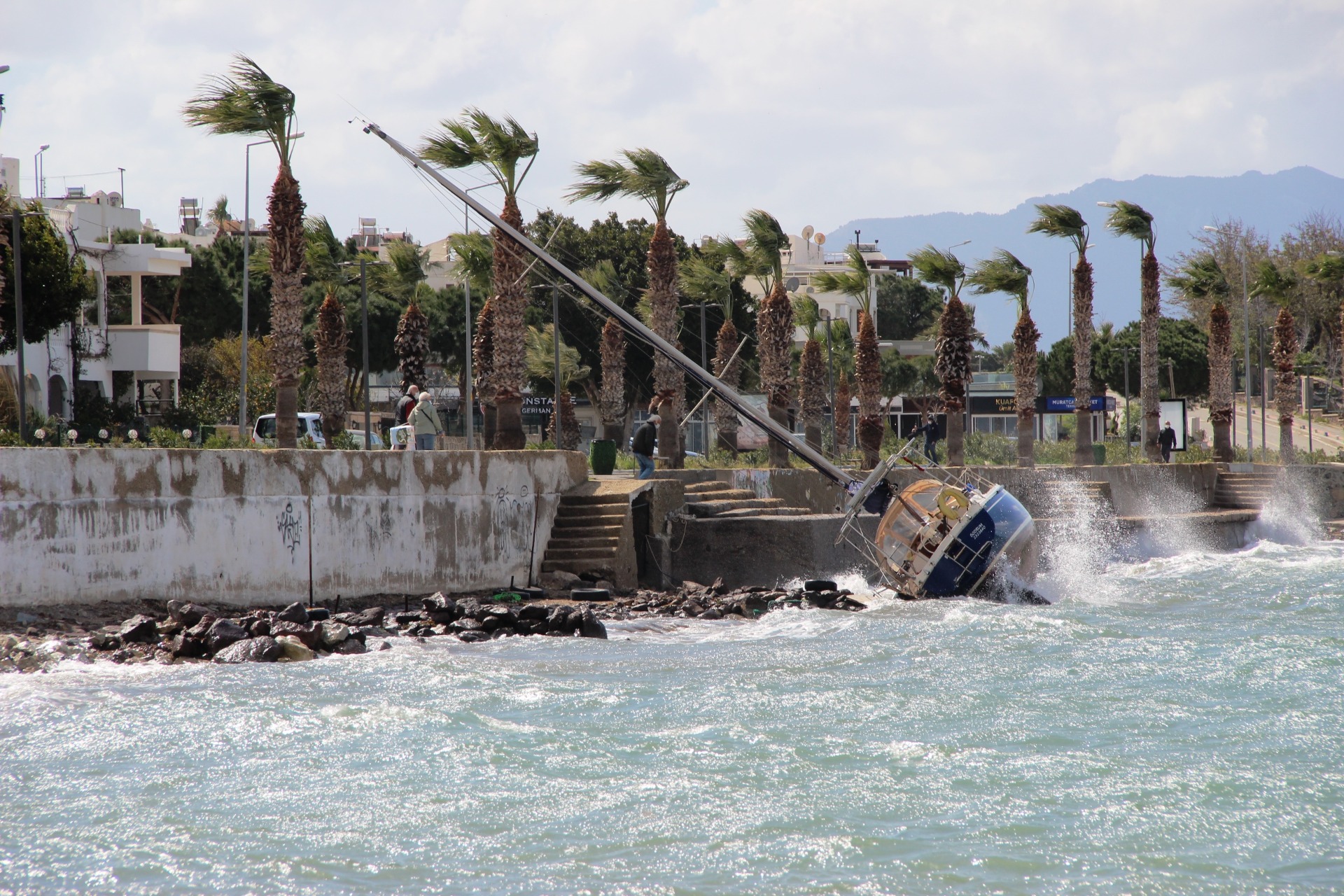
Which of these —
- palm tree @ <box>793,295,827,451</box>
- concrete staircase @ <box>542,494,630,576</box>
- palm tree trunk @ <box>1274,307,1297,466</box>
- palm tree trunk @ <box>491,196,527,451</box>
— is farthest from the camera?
palm tree trunk @ <box>1274,307,1297,466</box>

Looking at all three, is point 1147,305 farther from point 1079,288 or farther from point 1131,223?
point 1079,288

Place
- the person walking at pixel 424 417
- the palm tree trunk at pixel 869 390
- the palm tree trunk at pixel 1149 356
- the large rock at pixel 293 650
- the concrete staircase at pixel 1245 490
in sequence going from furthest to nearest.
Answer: the palm tree trunk at pixel 1149 356
the concrete staircase at pixel 1245 490
the palm tree trunk at pixel 869 390
the person walking at pixel 424 417
the large rock at pixel 293 650

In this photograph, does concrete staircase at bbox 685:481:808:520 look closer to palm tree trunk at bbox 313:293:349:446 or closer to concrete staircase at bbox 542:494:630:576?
concrete staircase at bbox 542:494:630:576

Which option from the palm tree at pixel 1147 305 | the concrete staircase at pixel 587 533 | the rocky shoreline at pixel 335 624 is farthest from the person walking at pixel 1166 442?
the concrete staircase at pixel 587 533

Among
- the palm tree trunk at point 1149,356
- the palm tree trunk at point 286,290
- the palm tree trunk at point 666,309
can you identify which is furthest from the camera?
the palm tree trunk at point 1149,356

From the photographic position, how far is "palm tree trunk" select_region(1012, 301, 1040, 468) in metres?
37.5

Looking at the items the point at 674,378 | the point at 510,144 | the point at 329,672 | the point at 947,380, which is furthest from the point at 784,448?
the point at 329,672

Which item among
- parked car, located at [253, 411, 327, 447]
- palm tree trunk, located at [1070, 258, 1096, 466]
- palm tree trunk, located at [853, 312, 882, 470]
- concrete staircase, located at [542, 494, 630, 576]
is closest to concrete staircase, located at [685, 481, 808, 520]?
concrete staircase, located at [542, 494, 630, 576]

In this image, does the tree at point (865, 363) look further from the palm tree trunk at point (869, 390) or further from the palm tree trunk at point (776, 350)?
the palm tree trunk at point (776, 350)

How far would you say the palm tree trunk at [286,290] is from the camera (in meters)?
24.6

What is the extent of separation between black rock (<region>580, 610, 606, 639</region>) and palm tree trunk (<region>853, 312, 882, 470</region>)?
53.7 ft

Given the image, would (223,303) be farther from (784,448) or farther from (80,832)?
(80,832)

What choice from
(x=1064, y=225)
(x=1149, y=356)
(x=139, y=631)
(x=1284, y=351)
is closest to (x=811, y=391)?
(x=1064, y=225)

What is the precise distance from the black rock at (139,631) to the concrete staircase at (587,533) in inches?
317
